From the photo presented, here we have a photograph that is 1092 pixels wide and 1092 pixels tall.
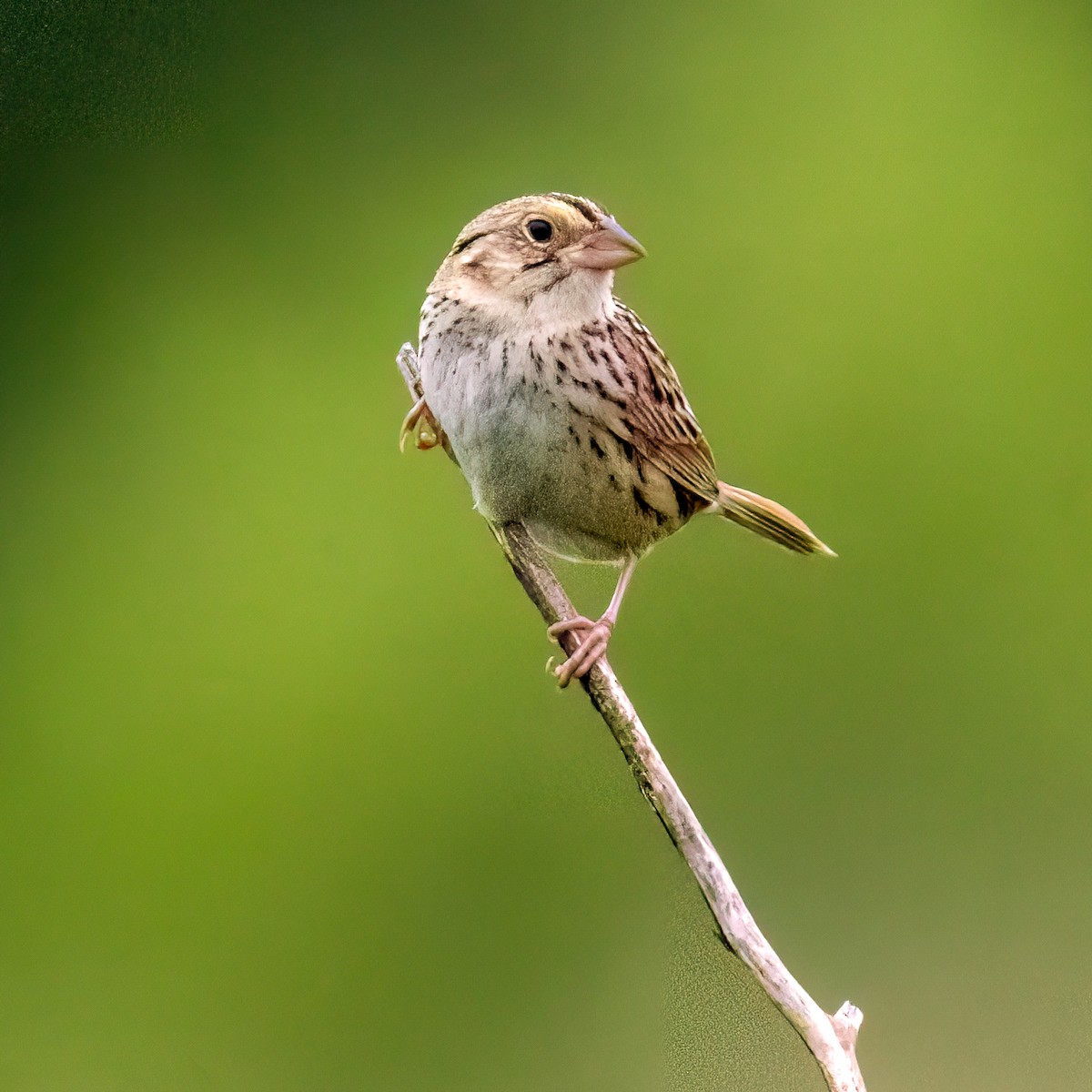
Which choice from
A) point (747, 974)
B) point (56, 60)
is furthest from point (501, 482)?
point (56, 60)

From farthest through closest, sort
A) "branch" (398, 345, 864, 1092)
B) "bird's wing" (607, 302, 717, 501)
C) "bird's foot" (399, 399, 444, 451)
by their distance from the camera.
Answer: "bird's foot" (399, 399, 444, 451)
"bird's wing" (607, 302, 717, 501)
"branch" (398, 345, 864, 1092)

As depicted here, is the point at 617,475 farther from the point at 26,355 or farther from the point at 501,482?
the point at 26,355

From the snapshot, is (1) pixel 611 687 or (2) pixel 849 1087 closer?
(2) pixel 849 1087

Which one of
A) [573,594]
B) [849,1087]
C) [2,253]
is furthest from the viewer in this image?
[2,253]

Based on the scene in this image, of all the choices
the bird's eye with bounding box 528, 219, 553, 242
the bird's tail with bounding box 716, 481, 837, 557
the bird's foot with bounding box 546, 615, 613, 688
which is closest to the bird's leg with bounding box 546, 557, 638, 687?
the bird's foot with bounding box 546, 615, 613, 688

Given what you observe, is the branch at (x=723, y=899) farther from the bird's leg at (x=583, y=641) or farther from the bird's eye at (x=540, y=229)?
the bird's eye at (x=540, y=229)

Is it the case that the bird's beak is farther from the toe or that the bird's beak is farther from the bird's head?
the toe

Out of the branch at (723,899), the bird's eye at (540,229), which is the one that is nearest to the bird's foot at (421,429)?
the bird's eye at (540,229)
